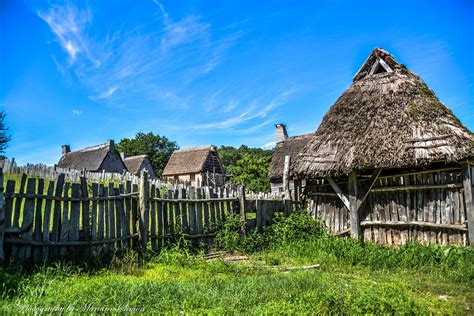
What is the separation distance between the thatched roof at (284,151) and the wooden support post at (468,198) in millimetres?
18718

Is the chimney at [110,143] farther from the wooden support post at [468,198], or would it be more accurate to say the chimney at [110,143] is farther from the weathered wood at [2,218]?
the wooden support post at [468,198]

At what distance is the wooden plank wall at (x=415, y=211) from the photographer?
29.7 ft

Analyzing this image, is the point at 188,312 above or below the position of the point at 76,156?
below

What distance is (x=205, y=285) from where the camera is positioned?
17.3 feet

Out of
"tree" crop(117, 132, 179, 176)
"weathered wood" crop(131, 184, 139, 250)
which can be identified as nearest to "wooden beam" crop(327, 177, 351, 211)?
"weathered wood" crop(131, 184, 139, 250)

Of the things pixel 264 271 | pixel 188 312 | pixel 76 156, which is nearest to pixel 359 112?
pixel 264 271

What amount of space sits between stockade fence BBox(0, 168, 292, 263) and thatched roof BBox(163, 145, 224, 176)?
93.0 ft

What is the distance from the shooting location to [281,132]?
30703 millimetres

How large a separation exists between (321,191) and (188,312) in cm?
873

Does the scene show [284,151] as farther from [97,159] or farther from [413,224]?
[413,224]

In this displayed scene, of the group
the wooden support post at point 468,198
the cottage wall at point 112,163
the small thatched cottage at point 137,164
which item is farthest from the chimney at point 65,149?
the wooden support post at point 468,198

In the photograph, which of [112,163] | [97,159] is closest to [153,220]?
[97,159]

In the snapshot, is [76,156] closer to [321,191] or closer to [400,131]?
[321,191]

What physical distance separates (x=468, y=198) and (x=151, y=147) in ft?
200
